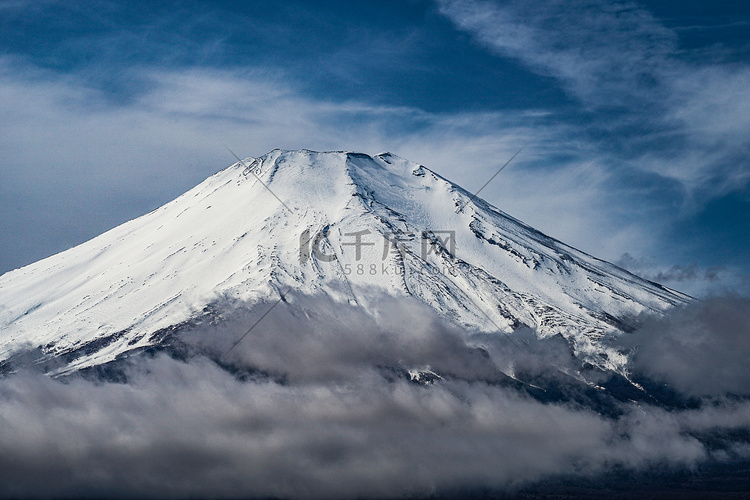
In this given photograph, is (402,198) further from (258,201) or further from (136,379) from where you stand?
(136,379)

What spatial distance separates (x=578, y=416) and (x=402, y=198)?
45.2 metres

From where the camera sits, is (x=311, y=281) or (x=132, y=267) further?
(x=132, y=267)

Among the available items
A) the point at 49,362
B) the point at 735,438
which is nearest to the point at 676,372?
the point at 735,438

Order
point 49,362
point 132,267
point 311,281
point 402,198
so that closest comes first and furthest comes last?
1. point 49,362
2. point 311,281
3. point 132,267
4. point 402,198

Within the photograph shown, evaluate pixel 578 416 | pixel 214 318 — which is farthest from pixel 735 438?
pixel 214 318

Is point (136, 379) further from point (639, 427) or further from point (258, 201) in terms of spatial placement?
point (639, 427)

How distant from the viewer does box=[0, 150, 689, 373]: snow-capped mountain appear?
13700 centimetres

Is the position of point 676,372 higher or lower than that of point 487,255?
lower

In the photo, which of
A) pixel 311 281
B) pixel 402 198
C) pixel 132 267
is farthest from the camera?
pixel 402 198

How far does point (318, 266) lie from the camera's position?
466ft

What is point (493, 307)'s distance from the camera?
142625 millimetres

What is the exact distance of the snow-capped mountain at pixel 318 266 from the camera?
137000 mm

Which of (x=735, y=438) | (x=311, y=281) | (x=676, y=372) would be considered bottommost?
(x=735, y=438)

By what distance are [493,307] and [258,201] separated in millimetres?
43188
